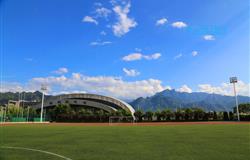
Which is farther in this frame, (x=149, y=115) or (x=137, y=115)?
(x=137, y=115)

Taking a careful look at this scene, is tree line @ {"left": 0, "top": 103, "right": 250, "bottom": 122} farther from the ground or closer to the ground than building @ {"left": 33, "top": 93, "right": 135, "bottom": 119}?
closer to the ground

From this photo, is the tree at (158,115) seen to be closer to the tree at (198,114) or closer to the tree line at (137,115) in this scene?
the tree line at (137,115)

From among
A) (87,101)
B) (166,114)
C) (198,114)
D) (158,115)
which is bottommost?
(158,115)

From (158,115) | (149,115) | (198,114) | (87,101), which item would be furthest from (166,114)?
(87,101)

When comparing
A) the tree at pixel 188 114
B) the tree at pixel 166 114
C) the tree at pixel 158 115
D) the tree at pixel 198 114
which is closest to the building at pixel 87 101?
the tree at pixel 158 115

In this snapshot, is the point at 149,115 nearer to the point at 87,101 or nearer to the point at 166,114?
the point at 166,114

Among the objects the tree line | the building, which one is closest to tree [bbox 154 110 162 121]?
the tree line

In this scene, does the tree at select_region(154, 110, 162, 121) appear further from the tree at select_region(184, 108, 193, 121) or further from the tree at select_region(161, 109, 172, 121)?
the tree at select_region(184, 108, 193, 121)

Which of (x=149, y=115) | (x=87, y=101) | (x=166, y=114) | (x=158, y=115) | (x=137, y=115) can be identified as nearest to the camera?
(x=166, y=114)

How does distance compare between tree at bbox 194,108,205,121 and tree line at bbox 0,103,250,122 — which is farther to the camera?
tree at bbox 194,108,205,121

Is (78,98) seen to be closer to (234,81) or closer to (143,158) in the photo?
(234,81)

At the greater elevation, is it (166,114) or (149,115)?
(166,114)

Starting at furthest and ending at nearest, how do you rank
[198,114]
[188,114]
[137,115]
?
[137,115] → [188,114] → [198,114]

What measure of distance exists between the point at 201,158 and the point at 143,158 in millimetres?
1832
